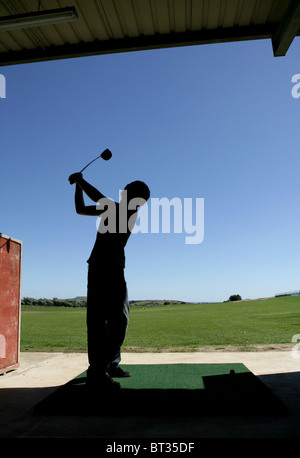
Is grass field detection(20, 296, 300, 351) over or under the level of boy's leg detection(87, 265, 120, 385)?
under

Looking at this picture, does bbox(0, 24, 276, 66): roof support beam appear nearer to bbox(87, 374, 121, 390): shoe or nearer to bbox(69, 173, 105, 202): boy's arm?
bbox(69, 173, 105, 202): boy's arm

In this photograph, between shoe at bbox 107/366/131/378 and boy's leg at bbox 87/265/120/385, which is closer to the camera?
boy's leg at bbox 87/265/120/385

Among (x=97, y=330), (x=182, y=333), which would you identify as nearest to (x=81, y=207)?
(x=97, y=330)

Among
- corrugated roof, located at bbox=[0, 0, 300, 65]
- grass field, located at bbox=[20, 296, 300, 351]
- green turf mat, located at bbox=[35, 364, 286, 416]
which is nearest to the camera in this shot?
green turf mat, located at bbox=[35, 364, 286, 416]

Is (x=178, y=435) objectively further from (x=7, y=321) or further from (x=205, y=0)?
(x=205, y=0)

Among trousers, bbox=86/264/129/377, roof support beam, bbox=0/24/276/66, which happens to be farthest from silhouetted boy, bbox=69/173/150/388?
roof support beam, bbox=0/24/276/66

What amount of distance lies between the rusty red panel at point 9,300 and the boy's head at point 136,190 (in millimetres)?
2074

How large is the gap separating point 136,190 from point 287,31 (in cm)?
253

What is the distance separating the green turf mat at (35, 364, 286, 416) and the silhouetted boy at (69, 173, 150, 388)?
0.27m

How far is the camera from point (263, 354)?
523cm

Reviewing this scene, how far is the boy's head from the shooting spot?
3.32 meters

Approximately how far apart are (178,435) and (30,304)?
40.3m

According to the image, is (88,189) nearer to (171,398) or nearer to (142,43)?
(171,398)

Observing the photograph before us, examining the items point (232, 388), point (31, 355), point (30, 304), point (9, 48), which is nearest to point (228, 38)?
point (9, 48)
